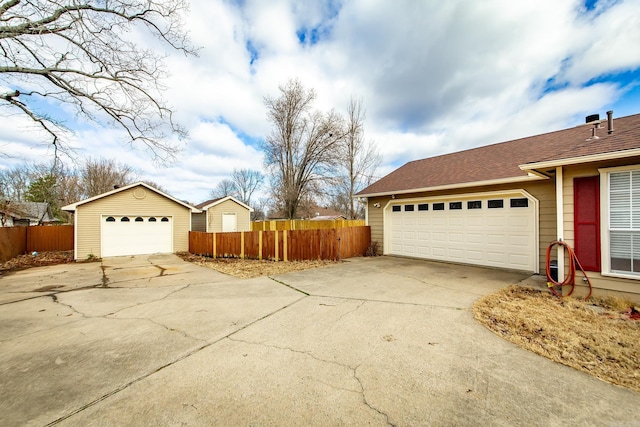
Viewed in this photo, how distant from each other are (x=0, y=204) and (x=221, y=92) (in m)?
15.7

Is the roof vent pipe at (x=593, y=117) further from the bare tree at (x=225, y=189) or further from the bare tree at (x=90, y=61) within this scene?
the bare tree at (x=225, y=189)

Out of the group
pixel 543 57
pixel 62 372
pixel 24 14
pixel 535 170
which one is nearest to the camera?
pixel 62 372

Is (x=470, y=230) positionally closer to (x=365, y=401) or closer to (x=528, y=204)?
(x=528, y=204)

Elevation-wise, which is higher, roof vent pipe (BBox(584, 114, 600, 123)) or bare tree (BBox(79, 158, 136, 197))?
bare tree (BBox(79, 158, 136, 197))

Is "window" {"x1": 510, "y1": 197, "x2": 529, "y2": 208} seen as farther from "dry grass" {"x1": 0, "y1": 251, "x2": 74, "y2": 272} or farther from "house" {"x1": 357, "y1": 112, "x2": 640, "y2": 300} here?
"dry grass" {"x1": 0, "y1": 251, "x2": 74, "y2": 272}

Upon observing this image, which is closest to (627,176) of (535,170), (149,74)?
(535,170)

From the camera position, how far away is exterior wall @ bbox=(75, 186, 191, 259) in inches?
464

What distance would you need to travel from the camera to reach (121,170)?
90.8 feet

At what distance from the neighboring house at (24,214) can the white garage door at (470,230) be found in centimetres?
2267

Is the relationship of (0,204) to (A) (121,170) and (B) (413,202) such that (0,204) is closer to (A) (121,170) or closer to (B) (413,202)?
(A) (121,170)

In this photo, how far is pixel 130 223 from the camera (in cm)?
1300

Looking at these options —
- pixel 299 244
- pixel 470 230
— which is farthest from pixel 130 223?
pixel 470 230

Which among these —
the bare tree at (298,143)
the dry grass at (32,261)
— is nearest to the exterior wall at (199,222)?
the bare tree at (298,143)

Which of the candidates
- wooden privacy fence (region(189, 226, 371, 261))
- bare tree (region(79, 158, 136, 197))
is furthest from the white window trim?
bare tree (region(79, 158, 136, 197))
